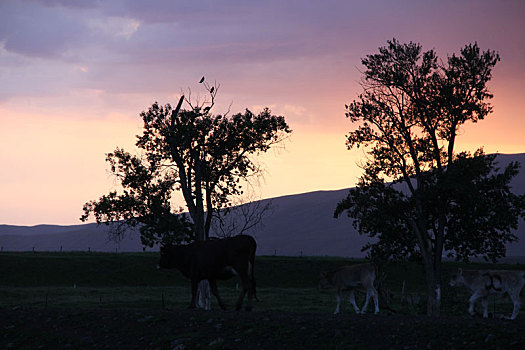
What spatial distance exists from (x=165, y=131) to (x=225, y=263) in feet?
58.6

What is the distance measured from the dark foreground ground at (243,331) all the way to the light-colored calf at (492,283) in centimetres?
376

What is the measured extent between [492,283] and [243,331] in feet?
36.1

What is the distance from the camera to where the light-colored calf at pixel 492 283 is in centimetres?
2500

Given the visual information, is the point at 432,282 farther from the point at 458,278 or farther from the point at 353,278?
the point at 458,278

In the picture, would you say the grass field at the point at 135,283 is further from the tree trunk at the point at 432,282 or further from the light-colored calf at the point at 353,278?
the light-colored calf at the point at 353,278

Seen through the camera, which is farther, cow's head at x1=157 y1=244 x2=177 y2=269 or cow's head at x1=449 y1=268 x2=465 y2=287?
cow's head at x1=157 y1=244 x2=177 y2=269

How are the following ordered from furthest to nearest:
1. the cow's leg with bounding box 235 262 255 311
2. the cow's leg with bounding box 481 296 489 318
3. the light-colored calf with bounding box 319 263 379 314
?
1. the light-colored calf with bounding box 319 263 379 314
2. the cow's leg with bounding box 235 262 255 311
3. the cow's leg with bounding box 481 296 489 318

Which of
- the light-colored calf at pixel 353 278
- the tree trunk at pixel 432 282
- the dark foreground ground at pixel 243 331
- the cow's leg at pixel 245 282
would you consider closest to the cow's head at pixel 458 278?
the light-colored calf at pixel 353 278

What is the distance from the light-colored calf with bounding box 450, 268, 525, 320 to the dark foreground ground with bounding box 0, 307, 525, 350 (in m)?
3.76

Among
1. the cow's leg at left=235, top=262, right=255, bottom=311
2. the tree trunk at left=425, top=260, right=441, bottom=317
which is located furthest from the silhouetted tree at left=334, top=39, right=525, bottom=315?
the cow's leg at left=235, top=262, right=255, bottom=311

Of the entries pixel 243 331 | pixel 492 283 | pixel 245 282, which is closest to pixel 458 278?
pixel 492 283

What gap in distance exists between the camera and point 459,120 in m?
43.0

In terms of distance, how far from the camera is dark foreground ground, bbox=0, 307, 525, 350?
17938 millimetres

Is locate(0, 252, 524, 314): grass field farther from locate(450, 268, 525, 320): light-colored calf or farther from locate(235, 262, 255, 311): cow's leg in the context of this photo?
locate(450, 268, 525, 320): light-colored calf
